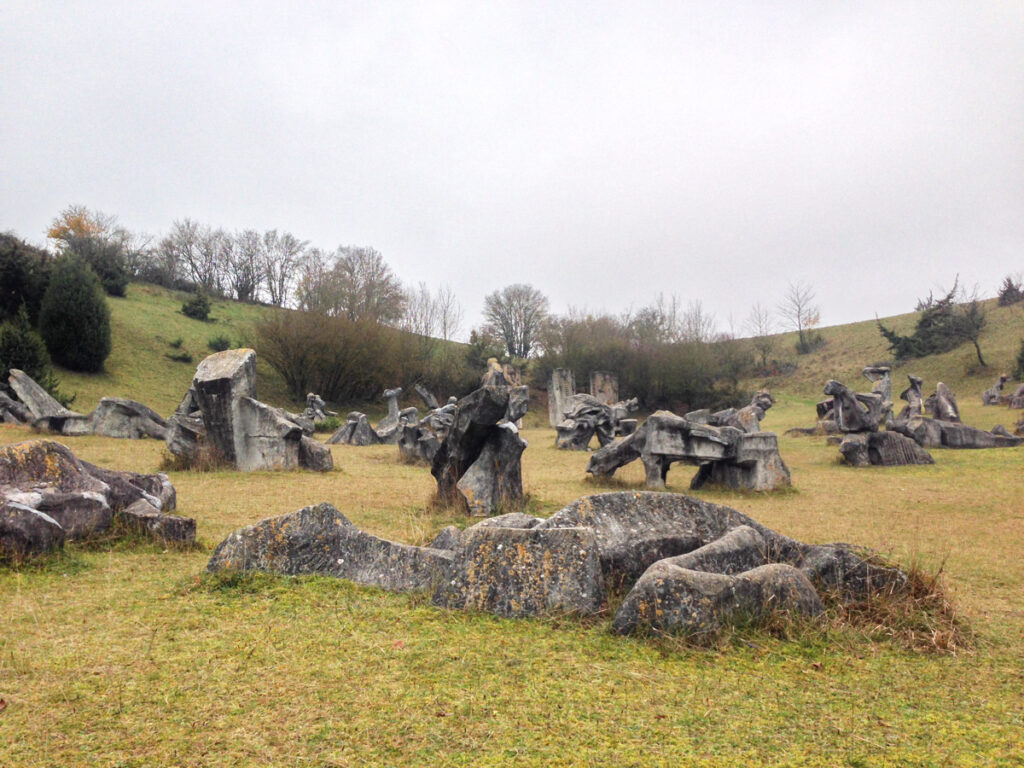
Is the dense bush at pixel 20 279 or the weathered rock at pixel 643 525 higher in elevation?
the dense bush at pixel 20 279

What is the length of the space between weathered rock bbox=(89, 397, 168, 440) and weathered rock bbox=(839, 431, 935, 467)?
16002 mm

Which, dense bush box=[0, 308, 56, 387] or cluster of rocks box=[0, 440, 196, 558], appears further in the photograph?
dense bush box=[0, 308, 56, 387]

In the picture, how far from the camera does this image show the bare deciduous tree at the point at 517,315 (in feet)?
161

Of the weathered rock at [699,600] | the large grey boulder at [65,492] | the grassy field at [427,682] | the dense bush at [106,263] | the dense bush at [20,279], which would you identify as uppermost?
the dense bush at [106,263]

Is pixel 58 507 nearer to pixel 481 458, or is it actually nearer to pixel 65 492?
pixel 65 492

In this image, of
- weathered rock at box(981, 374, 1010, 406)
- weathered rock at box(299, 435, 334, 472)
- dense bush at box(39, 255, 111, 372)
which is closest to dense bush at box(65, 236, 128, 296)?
dense bush at box(39, 255, 111, 372)

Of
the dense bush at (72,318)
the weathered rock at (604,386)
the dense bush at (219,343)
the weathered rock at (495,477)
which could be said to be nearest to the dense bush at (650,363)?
the weathered rock at (604,386)

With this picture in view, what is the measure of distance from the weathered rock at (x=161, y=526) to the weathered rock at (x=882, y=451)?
503 inches

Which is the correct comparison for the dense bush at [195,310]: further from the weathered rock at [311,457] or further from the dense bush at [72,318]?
the weathered rock at [311,457]

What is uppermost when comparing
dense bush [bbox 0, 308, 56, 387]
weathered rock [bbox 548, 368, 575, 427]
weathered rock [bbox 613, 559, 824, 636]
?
dense bush [bbox 0, 308, 56, 387]

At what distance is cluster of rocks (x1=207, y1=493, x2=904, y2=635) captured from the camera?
327 cm

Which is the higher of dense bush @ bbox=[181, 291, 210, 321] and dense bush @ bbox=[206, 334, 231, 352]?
dense bush @ bbox=[181, 291, 210, 321]

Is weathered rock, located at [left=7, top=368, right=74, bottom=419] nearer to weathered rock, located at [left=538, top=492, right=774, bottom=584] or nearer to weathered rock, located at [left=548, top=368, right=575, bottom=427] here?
weathered rock, located at [left=538, top=492, right=774, bottom=584]

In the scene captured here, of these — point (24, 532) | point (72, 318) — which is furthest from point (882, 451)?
point (72, 318)
